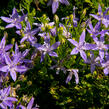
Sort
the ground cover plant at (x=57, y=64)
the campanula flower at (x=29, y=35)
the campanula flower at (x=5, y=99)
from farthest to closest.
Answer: the campanula flower at (x=29, y=35), the ground cover plant at (x=57, y=64), the campanula flower at (x=5, y=99)

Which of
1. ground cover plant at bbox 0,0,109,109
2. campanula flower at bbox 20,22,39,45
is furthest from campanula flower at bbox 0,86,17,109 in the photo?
campanula flower at bbox 20,22,39,45

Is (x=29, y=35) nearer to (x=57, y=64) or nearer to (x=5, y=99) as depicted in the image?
(x=57, y=64)

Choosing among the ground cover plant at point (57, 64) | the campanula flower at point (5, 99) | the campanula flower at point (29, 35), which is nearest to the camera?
the campanula flower at point (5, 99)

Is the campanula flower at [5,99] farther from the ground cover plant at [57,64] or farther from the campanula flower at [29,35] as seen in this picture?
the campanula flower at [29,35]

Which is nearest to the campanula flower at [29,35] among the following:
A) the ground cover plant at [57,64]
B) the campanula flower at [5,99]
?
the ground cover plant at [57,64]

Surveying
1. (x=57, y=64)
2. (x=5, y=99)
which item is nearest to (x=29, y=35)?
(x=57, y=64)

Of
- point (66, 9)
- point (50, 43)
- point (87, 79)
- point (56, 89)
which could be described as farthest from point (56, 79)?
point (66, 9)

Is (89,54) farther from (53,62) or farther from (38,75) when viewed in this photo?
(38,75)

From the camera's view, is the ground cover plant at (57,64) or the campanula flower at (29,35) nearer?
the ground cover plant at (57,64)
